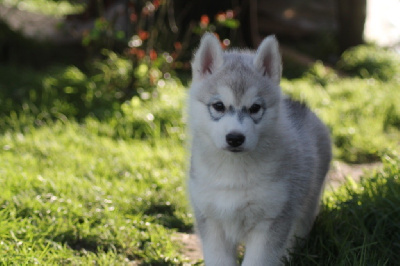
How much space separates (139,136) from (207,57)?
9.40 feet

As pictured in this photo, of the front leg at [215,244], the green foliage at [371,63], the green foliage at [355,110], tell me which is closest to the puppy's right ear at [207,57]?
the front leg at [215,244]

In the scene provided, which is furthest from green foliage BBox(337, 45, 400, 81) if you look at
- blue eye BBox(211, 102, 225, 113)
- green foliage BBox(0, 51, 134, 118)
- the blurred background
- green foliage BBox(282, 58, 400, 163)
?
blue eye BBox(211, 102, 225, 113)

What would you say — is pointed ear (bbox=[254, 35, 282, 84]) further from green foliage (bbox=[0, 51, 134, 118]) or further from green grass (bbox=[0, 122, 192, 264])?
green foliage (bbox=[0, 51, 134, 118])

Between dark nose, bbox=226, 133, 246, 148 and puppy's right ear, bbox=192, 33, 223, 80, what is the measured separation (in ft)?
1.59

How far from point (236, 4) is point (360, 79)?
2406 millimetres

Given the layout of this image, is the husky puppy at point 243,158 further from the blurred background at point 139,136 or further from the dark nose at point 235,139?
the blurred background at point 139,136

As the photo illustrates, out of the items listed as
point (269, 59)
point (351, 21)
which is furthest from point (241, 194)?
point (351, 21)

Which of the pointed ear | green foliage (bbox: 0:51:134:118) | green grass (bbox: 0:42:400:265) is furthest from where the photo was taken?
green foliage (bbox: 0:51:134:118)

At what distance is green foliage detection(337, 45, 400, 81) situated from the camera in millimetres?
9438

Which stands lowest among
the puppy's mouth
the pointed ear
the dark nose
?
the puppy's mouth

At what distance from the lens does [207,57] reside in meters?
3.01

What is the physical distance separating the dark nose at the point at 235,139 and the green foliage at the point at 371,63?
23.3ft

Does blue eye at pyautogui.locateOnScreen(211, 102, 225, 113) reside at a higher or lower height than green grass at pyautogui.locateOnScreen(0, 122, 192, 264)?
higher

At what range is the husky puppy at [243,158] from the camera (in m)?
2.78
